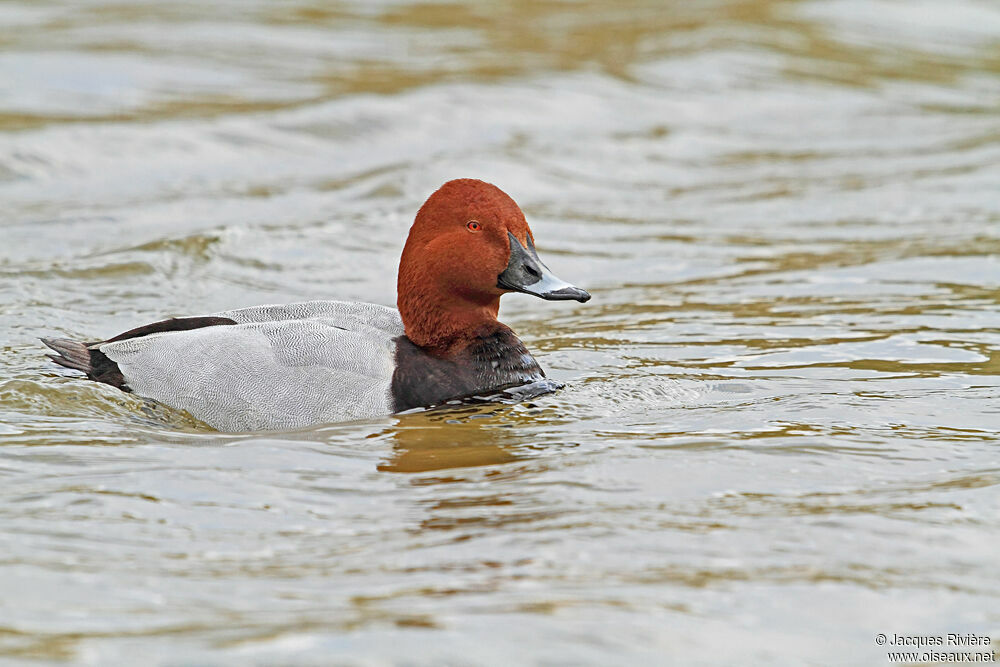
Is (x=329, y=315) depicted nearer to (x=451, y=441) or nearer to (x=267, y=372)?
(x=267, y=372)

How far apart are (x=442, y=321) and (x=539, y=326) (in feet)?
7.19

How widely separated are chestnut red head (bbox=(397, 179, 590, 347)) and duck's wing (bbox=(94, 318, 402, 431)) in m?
0.25

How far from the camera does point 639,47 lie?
17.8m

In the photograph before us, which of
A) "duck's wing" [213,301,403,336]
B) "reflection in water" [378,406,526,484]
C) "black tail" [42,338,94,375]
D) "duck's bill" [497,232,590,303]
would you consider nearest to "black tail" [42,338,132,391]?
"black tail" [42,338,94,375]

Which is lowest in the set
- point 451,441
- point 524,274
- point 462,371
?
point 451,441

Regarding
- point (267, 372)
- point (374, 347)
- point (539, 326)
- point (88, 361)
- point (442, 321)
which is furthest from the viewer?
point (539, 326)

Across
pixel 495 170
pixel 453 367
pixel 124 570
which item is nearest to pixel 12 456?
pixel 124 570

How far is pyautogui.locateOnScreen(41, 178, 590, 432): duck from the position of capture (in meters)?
5.89

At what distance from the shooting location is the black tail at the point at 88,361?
6219mm

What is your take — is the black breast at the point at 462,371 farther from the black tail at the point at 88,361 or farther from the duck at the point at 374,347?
the black tail at the point at 88,361

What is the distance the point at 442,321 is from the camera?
6.27 meters

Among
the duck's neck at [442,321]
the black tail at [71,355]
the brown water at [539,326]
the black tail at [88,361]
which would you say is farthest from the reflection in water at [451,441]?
the black tail at [71,355]

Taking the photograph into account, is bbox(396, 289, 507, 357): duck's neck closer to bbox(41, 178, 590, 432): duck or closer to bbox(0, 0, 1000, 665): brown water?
bbox(41, 178, 590, 432): duck

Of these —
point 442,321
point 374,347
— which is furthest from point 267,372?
point 442,321
